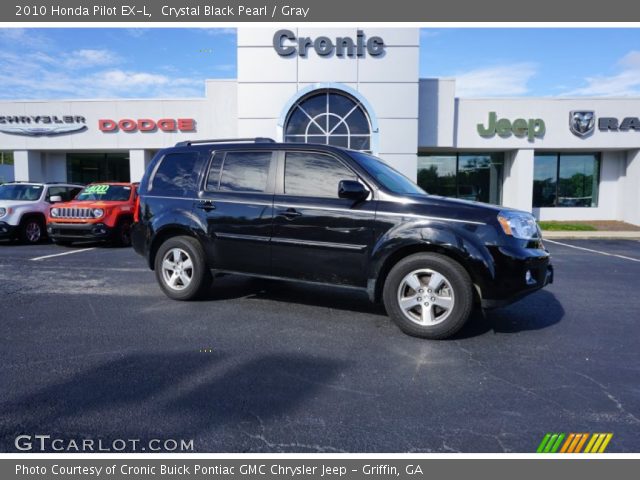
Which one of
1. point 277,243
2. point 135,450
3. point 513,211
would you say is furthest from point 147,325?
point 513,211

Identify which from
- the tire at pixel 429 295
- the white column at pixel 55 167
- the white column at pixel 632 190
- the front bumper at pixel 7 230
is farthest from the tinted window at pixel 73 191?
the white column at pixel 632 190

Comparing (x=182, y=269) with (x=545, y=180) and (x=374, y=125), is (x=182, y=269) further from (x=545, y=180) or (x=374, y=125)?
(x=545, y=180)

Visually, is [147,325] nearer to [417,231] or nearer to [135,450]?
[135,450]

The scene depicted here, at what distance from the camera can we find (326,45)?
57.0 feet

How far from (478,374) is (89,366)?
3.17 m

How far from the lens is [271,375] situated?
10.8 feet

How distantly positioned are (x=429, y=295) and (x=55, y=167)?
2454cm

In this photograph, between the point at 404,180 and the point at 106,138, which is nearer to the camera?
the point at 404,180

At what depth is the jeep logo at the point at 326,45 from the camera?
1730 cm

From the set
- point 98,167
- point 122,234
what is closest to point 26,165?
point 98,167

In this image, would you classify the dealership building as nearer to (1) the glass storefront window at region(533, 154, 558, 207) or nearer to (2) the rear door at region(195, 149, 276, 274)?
(1) the glass storefront window at region(533, 154, 558, 207)

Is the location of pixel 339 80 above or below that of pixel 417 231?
above

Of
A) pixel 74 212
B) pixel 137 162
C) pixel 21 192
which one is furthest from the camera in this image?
pixel 137 162

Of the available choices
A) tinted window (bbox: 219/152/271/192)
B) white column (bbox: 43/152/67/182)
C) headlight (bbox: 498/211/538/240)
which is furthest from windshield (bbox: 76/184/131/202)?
white column (bbox: 43/152/67/182)
